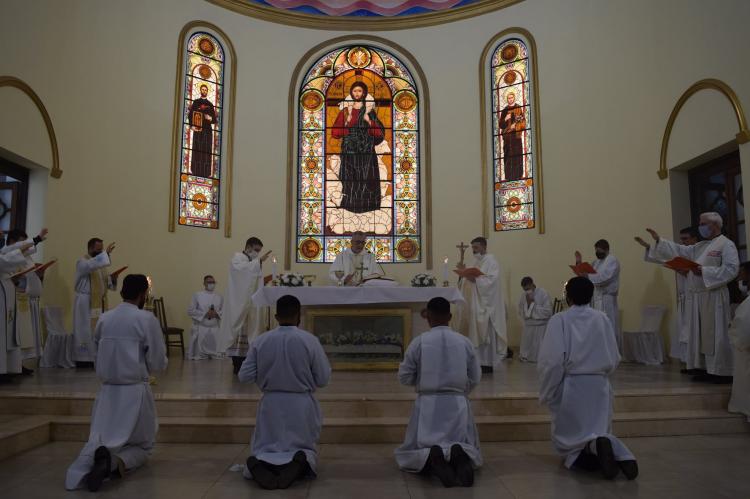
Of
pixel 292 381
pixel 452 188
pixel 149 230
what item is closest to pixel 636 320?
pixel 452 188

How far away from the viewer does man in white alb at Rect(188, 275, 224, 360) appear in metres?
10.4

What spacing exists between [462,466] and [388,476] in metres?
0.56

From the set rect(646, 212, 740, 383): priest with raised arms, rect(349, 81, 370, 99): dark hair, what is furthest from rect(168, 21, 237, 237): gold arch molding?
rect(646, 212, 740, 383): priest with raised arms

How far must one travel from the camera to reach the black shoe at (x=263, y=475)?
3803 mm

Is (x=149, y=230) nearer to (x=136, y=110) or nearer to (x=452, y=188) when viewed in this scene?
(x=136, y=110)

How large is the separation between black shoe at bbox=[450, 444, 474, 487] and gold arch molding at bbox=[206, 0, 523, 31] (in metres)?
10.1

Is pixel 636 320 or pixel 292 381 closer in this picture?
pixel 292 381

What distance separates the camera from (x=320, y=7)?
12422 mm

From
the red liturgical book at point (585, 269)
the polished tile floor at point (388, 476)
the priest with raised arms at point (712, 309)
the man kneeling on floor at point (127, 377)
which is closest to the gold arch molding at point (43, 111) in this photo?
the polished tile floor at point (388, 476)

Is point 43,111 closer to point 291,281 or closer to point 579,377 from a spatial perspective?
point 291,281

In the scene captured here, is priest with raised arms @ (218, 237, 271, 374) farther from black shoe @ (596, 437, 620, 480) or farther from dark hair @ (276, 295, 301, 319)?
black shoe @ (596, 437, 620, 480)

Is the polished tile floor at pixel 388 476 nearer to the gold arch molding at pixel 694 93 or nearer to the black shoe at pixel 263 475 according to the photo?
the black shoe at pixel 263 475

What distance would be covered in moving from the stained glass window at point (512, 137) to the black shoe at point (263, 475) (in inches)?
329

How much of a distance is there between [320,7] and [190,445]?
32.7 ft
